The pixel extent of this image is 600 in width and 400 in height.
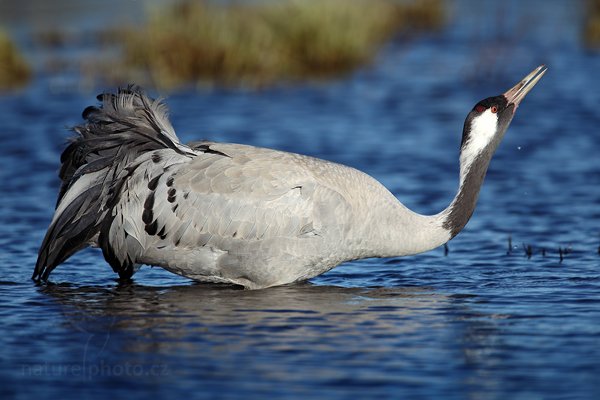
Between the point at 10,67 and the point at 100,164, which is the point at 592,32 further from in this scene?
the point at 100,164

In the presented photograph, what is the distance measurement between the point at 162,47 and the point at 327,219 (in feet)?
29.0

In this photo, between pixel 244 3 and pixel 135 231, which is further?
pixel 244 3

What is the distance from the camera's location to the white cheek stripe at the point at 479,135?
7863mm

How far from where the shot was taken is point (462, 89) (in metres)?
16.1

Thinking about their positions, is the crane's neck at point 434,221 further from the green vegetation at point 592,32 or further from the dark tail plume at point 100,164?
the green vegetation at point 592,32

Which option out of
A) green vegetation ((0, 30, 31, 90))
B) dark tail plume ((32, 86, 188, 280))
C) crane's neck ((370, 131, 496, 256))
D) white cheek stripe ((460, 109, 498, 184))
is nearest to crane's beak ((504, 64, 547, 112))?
white cheek stripe ((460, 109, 498, 184))

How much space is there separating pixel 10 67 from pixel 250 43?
3.28 m

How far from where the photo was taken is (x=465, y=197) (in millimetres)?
7828

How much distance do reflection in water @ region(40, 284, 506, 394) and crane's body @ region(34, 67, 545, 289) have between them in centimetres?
26

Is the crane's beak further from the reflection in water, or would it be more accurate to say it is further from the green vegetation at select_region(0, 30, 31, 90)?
the green vegetation at select_region(0, 30, 31, 90)

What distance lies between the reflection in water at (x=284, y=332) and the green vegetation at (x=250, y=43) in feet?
27.0

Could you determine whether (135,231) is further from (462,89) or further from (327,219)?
(462,89)

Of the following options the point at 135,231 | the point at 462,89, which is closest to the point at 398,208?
the point at 135,231

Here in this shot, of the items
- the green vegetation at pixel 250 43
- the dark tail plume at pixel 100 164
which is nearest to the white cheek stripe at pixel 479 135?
the dark tail plume at pixel 100 164
